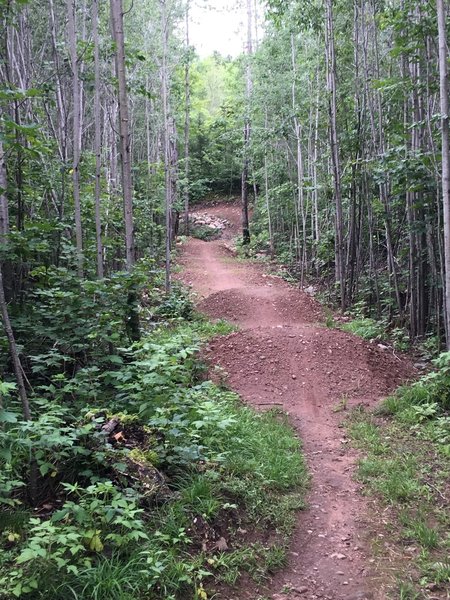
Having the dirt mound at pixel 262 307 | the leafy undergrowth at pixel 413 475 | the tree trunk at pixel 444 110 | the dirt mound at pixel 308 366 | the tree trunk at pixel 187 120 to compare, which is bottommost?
the leafy undergrowth at pixel 413 475

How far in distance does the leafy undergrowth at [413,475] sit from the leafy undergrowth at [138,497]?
81 cm

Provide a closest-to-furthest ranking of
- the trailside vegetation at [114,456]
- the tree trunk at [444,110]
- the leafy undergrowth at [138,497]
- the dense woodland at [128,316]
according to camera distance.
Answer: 1. the leafy undergrowth at [138,497]
2. the trailside vegetation at [114,456]
3. the dense woodland at [128,316]
4. the tree trunk at [444,110]

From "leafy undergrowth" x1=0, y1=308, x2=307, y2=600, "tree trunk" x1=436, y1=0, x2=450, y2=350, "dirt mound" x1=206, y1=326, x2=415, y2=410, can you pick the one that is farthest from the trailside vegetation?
"tree trunk" x1=436, y1=0, x2=450, y2=350

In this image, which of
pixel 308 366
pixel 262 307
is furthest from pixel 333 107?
pixel 308 366

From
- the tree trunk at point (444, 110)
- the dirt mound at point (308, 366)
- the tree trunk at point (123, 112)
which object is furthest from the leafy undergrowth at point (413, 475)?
the tree trunk at point (123, 112)

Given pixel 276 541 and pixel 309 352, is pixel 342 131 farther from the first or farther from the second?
pixel 276 541

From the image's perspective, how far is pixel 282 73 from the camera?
1616cm

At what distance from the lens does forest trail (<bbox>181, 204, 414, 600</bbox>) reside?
133 inches

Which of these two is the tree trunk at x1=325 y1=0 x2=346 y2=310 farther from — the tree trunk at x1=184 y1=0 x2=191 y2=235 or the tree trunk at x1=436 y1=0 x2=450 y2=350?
the tree trunk at x1=184 y1=0 x2=191 y2=235

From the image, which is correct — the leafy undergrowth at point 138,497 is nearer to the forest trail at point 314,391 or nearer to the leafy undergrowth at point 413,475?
the forest trail at point 314,391

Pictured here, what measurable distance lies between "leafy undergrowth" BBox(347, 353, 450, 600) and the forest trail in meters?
0.17

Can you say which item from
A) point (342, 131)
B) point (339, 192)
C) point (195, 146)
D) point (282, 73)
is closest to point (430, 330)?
point (339, 192)

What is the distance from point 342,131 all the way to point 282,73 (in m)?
5.41

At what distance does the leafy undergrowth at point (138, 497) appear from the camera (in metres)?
2.77
